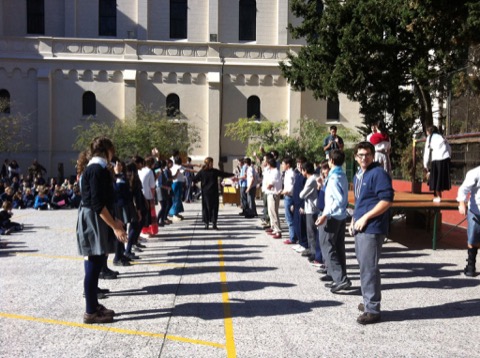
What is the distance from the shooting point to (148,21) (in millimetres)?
38750

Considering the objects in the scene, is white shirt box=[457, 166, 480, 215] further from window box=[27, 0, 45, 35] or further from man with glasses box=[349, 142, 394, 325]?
window box=[27, 0, 45, 35]

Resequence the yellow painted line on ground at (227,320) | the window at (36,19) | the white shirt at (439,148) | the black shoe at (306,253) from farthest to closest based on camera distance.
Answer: the window at (36,19)
the white shirt at (439,148)
the black shoe at (306,253)
the yellow painted line on ground at (227,320)

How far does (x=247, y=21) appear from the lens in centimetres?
3956

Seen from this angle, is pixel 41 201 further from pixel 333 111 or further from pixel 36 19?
pixel 333 111

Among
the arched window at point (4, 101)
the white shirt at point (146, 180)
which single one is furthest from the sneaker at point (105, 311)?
the arched window at point (4, 101)

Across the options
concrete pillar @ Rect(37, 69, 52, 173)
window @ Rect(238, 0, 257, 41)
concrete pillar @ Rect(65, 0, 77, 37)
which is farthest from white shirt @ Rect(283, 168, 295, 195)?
concrete pillar @ Rect(65, 0, 77, 37)

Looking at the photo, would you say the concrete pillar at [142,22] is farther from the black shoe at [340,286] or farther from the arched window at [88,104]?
the black shoe at [340,286]

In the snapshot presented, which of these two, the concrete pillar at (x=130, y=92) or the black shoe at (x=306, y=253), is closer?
the black shoe at (x=306, y=253)

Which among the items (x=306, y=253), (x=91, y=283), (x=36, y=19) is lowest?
(x=306, y=253)

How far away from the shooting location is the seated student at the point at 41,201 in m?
21.3

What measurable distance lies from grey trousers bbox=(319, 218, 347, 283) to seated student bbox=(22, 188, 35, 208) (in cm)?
1698

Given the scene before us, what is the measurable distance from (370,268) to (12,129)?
32.6 meters

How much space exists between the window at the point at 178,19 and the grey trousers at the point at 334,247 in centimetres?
3364

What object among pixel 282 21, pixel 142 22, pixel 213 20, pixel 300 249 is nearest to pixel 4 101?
pixel 142 22
